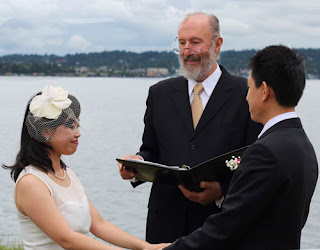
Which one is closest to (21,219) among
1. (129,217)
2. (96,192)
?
(129,217)

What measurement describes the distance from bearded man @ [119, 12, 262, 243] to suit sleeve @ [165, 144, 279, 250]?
152 centimetres

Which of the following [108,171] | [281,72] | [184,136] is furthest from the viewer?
[108,171]

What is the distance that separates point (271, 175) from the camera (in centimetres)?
264

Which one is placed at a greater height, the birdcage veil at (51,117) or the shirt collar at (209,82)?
the shirt collar at (209,82)

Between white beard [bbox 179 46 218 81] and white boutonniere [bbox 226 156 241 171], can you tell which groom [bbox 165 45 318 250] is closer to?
white boutonniere [bbox 226 156 241 171]

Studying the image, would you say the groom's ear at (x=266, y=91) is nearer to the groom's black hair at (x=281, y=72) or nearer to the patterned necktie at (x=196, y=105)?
the groom's black hair at (x=281, y=72)

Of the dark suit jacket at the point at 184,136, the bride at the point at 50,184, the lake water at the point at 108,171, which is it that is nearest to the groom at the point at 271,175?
the bride at the point at 50,184

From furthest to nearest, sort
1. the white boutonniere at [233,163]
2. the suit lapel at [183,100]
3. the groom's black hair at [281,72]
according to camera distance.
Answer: the suit lapel at [183,100], the white boutonniere at [233,163], the groom's black hair at [281,72]

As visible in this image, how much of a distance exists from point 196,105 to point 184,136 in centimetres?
28

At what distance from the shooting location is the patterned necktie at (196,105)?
→ 4562mm

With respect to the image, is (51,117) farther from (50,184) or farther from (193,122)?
(193,122)

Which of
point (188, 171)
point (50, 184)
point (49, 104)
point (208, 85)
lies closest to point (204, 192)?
point (188, 171)

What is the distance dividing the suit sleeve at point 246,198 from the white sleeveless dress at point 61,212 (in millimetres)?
1008

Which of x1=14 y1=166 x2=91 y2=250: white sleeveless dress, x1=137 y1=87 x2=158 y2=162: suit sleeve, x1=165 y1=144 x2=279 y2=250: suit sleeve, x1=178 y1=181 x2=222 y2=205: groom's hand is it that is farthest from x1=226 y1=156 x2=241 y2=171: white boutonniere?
x1=137 y1=87 x2=158 y2=162: suit sleeve
